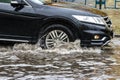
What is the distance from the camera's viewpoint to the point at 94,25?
36.5 ft

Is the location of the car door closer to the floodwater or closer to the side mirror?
the side mirror

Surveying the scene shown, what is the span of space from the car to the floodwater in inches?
8.4

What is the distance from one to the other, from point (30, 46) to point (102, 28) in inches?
70.3

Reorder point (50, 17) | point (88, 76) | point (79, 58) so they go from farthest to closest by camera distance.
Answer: point (50, 17), point (79, 58), point (88, 76)

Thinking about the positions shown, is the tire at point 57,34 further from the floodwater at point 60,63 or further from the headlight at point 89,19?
the headlight at point 89,19

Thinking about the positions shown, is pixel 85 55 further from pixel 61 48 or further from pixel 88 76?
pixel 88 76

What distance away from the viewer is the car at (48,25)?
1109 centimetres

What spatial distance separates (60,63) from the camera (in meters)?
9.51

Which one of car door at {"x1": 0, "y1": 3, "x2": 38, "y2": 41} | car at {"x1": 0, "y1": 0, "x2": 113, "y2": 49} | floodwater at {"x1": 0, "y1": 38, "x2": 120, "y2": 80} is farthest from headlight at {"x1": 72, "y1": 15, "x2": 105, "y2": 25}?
car door at {"x1": 0, "y1": 3, "x2": 38, "y2": 41}

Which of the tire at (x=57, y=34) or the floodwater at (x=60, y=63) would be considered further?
the tire at (x=57, y=34)

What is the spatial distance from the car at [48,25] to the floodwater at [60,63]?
0.21 metres

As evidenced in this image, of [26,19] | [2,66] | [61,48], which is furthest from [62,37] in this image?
[2,66]

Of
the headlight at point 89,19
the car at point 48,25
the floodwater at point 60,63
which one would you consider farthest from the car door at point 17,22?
the headlight at point 89,19

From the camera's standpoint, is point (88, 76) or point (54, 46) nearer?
point (88, 76)
